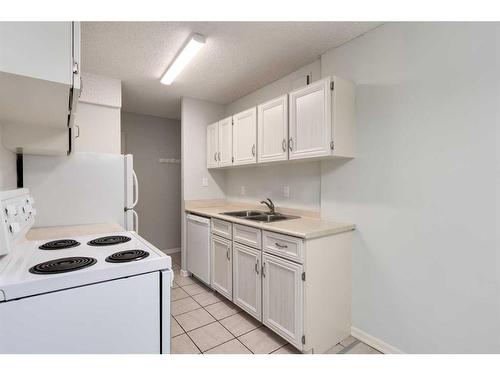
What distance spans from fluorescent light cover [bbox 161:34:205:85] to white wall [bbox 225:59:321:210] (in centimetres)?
101

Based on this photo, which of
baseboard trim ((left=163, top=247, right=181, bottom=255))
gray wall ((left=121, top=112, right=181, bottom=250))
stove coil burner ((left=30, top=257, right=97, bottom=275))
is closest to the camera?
stove coil burner ((left=30, top=257, right=97, bottom=275))

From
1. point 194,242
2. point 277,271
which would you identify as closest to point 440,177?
point 277,271

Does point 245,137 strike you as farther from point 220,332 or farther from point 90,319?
point 90,319

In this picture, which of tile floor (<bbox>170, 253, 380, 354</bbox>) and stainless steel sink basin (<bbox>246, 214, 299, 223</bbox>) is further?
stainless steel sink basin (<bbox>246, 214, 299, 223</bbox>)

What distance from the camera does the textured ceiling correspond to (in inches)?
73.0

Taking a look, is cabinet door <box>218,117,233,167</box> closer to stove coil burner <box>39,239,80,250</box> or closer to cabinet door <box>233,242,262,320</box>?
cabinet door <box>233,242,262,320</box>

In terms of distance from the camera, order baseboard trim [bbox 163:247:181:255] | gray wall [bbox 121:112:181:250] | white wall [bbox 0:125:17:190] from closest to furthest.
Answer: white wall [bbox 0:125:17:190], gray wall [bbox 121:112:181:250], baseboard trim [bbox 163:247:181:255]

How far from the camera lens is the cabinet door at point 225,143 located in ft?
9.77

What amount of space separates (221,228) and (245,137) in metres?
1.01

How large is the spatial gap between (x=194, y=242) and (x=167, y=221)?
1558mm

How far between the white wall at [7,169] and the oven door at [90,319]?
3.33ft

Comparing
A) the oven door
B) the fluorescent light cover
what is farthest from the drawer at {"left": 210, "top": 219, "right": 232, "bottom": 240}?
the fluorescent light cover

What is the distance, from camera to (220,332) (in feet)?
6.72

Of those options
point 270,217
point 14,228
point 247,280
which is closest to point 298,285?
point 247,280
